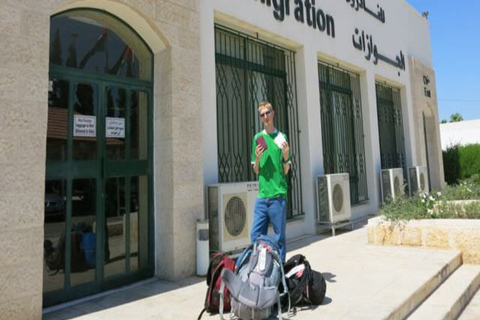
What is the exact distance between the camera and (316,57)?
7512 millimetres

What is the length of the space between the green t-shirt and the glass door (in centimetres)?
158

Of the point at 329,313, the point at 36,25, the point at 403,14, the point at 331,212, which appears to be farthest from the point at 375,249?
the point at 403,14

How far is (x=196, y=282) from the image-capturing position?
4.12m

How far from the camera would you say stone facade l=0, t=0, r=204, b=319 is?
2982mm

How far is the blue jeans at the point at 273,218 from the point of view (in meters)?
3.46

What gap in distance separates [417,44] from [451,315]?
12.0 meters

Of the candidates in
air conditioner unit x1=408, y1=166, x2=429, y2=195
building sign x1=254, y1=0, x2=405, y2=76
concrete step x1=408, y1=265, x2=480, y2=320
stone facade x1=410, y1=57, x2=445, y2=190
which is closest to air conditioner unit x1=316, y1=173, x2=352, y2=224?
concrete step x1=408, y1=265, x2=480, y2=320

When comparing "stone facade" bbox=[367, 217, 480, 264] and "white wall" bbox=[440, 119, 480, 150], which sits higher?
"white wall" bbox=[440, 119, 480, 150]

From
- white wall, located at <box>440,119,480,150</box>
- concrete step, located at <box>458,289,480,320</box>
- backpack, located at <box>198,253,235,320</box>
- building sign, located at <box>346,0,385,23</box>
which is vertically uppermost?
building sign, located at <box>346,0,385,23</box>

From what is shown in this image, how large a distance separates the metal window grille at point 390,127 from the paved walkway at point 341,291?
5988mm

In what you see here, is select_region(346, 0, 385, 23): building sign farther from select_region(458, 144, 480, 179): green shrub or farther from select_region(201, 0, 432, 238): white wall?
→ select_region(458, 144, 480, 179): green shrub

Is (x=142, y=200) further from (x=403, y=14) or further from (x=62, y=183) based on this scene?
(x=403, y=14)

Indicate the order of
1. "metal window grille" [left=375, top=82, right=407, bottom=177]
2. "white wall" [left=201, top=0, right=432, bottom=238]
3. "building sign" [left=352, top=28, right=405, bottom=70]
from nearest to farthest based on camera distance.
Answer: "white wall" [left=201, top=0, right=432, bottom=238] < "building sign" [left=352, top=28, right=405, bottom=70] < "metal window grille" [left=375, top=82, right=407, bottom=177]

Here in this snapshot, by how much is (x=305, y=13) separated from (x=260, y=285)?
240 inches
